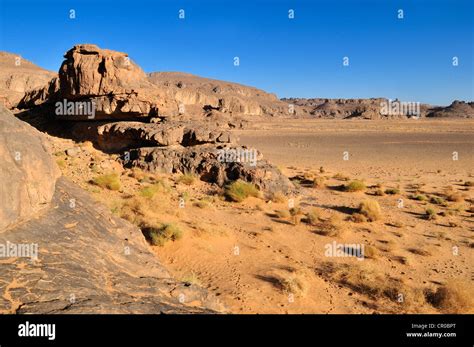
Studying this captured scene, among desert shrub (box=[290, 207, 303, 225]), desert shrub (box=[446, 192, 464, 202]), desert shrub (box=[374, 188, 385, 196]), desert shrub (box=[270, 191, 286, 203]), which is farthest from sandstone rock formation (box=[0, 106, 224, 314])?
desert shrub (box=[446, 192, 464, 202])

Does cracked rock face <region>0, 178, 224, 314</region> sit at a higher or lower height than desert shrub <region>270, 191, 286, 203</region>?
higher

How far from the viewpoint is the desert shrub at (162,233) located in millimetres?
8703

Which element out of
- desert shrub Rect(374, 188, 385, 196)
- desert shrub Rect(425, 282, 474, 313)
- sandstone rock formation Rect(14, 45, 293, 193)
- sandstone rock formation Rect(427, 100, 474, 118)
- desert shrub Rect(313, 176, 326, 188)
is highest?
sandstone rock formation Rect(427, 100, 474, 118)

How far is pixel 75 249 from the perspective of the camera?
4.41 metres

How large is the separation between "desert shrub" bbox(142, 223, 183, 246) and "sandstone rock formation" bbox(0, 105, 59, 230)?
12.6ft

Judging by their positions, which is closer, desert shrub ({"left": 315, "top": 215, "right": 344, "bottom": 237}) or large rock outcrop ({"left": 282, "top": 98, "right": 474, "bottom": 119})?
desert shrub ({"left": 315, "top": 215, "right": 344, "bottom": 237})

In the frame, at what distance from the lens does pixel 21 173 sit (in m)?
4.52

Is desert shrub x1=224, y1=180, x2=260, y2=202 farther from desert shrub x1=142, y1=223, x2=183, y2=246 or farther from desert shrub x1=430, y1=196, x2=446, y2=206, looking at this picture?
desert shrub x1=430, y1=196, x2=446, y2=206

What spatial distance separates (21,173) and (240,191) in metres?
9.19

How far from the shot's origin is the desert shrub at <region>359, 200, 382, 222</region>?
1180 cm

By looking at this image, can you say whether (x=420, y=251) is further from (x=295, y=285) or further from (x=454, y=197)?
(x=454, y=197)

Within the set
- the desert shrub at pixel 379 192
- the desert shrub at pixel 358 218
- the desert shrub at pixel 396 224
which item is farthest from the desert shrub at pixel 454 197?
the desert shrub at pixel 358 218

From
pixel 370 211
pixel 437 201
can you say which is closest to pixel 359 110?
pixel 437 201
